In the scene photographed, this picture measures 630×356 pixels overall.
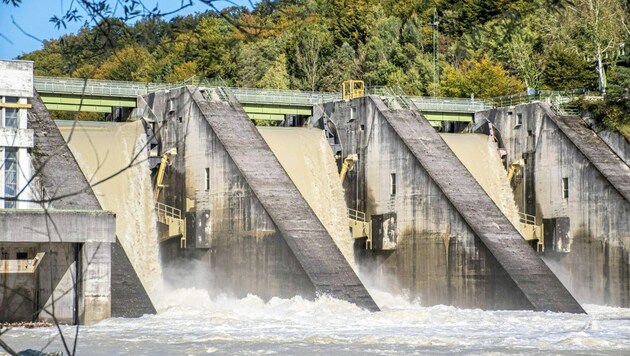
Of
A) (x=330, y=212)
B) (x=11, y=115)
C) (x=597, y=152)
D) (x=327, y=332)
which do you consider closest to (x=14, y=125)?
(x=11, y=115)

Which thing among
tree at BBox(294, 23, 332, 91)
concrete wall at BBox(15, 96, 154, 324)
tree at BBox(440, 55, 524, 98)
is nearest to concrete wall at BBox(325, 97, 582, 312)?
concrete wall at BBox(15, 96, 154, 324)

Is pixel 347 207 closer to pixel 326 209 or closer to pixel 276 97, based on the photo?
pixel 326 209

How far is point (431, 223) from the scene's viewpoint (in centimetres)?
3616

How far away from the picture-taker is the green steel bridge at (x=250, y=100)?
38000 millimetres

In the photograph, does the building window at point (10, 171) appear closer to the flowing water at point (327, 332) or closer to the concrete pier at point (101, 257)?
the concrete pier at point (101, 257)

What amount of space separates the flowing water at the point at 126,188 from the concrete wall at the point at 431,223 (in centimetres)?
712

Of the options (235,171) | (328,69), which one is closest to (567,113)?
(235,171)

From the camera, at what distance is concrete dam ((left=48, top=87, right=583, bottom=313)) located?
32125 millimetres

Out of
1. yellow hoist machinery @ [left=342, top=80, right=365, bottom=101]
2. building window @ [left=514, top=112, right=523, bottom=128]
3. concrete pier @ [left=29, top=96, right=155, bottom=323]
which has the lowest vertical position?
concrete pier @ [left=29, top=96, right=155, bottom=323]

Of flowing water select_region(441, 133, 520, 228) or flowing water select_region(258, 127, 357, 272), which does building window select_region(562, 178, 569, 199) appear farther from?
flowing water select_region(258, 127, 357, 272)

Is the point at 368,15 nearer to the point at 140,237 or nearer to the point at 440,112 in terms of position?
the point at 440,112

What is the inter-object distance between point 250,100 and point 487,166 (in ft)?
28.9

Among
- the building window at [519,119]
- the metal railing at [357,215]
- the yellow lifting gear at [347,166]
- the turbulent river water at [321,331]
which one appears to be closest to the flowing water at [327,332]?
the turbulent river water at [321,331]

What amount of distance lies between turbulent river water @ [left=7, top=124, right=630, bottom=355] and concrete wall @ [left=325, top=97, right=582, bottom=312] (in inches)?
42.3
